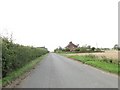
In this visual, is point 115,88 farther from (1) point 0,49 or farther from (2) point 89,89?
(1) point 0,49

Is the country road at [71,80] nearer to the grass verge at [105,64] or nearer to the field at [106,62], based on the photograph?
the grass verge at [105,64]

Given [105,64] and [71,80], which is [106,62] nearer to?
[105,64]

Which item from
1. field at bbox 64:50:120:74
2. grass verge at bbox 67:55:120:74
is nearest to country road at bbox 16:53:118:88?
grass verge at bbox 67:55:120:74

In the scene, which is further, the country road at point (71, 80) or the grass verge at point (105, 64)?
the grass verge at point (105, 64)

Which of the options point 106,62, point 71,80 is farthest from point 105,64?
point 71,80

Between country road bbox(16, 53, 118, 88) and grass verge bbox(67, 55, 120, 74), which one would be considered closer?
country road bbox(16, 53, 118, 88)

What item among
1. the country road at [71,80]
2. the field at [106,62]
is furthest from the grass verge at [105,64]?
the country road at [71,80]

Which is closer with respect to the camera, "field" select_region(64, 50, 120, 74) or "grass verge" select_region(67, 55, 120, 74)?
"grass verge" select_region(67, 55, 120, 74)

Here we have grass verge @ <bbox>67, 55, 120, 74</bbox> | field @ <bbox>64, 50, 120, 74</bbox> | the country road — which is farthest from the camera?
field @ <bbox>64, 50, 120, 74</bbox>

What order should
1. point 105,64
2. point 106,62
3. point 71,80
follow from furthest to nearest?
1. point 106,62
2. point 105,64
3. point 71,80

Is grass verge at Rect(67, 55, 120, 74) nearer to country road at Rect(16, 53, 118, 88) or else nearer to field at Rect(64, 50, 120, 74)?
field at Rect(64, 50, 120, 74)

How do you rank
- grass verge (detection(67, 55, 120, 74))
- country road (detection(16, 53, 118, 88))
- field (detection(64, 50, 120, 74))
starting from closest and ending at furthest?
country road (detection(16, 53, 118, 88)), grass verge (detection(67, 55, 120, 74)), field (detection(64, 50, 120, 74))

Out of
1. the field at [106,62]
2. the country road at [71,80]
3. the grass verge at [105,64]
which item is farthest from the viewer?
the field at [106,62]

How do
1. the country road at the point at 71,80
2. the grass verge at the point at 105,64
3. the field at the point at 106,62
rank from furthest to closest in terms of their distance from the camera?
1. the field at the point at 106,62
2. the grass verge at the point at 105,64
3. the country road at the point at 71,80
